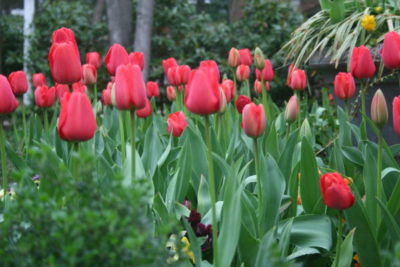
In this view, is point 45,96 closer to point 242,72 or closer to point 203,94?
point 242,72

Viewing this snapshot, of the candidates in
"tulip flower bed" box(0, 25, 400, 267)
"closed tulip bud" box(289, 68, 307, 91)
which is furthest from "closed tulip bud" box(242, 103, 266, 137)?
"closed tulip bud" box(289, 68, 307, 91)

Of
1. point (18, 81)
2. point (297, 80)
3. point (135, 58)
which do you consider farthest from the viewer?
point (297, 80)

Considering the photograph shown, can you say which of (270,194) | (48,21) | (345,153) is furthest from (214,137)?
(48,21)

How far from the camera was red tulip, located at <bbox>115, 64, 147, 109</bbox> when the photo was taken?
1.47 metres

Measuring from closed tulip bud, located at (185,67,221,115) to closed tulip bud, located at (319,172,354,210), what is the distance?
30cm

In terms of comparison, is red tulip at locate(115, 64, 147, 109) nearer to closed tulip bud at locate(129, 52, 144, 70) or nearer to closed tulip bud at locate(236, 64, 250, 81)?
closed tulip bud at locate(129, 52, 144, 70)

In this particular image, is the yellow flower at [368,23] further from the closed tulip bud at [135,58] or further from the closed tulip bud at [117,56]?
the closed tulip bud at [117,56]

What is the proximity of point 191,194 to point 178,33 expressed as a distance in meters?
6.66

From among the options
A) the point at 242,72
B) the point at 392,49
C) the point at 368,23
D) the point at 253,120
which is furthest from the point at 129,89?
the point at 368,23

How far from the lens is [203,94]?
51.4 inches

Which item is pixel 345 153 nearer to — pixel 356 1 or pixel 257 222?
pixel 257 222

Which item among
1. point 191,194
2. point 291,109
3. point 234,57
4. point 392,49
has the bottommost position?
point 191,194

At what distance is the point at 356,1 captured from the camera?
370 centimetres

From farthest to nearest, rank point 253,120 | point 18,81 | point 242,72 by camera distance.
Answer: point 242,72 < point 18,81 < point 253,120
